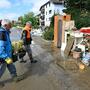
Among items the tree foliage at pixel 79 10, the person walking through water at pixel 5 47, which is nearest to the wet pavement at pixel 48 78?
the person walking through water at pixel 5 47

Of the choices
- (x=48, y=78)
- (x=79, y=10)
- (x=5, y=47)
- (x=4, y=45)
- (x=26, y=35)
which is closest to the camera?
(x=4, y=45)

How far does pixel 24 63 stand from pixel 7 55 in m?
4.48

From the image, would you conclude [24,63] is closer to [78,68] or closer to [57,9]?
[78,68]

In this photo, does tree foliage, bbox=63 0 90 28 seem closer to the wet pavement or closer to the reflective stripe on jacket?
the wet pavement

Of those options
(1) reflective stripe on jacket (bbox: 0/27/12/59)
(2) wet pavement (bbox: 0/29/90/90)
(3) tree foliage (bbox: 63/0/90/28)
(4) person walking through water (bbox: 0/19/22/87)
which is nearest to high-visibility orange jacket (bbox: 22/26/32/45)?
(2) wet pavement (bbox: 0/29/90/90)

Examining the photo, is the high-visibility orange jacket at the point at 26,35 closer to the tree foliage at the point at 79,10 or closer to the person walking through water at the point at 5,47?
the person walking through water at the point at 5,47

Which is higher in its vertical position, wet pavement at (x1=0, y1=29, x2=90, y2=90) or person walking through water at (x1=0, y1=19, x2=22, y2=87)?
person walking through water at (x1=0, y1=19, x2=22, y2=87)

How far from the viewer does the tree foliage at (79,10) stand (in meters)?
31.0

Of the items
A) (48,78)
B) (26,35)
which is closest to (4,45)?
(48,78)

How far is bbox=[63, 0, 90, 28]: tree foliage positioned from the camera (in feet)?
102

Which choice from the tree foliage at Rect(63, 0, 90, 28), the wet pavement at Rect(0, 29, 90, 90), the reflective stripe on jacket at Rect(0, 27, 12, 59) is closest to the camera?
the reflective stripe on jacket at Rect(0, 27, 12, 59)

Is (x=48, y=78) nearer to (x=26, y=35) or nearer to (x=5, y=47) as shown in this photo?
(x=5, y=47)

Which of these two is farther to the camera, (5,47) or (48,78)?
(48,78)

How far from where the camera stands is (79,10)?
35469 mm
